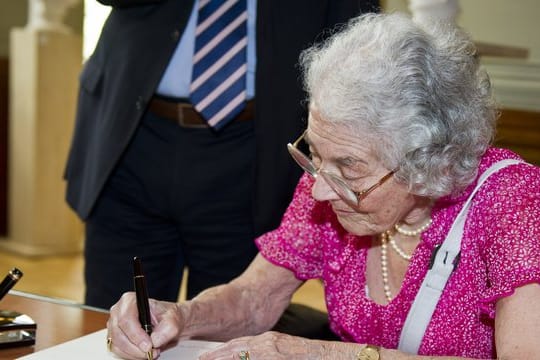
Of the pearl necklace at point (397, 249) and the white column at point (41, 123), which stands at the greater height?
the pearl necklace at point (397, 249)

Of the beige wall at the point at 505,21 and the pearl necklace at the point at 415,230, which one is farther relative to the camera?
the beige wall at the point at 505,21

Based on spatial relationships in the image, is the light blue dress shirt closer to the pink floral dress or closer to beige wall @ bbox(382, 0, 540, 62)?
the pink floral dress

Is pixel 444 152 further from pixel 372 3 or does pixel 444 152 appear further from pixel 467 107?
pixel 372 3

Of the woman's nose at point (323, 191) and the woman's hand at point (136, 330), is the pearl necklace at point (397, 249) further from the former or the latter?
the woman's hand at point (136, 330)

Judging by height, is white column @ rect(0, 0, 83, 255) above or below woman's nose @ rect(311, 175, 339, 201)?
below

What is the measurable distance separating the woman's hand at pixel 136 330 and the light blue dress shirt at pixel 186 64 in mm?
815

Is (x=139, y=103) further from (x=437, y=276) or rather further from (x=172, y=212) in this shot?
(x=437, y=276)

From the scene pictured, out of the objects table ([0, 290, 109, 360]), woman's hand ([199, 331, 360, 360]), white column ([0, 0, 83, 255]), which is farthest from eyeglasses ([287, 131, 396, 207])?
white column ([0, 0, 83, 255])

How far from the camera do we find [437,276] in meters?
1.95

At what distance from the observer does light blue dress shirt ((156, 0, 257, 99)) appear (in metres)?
2.60

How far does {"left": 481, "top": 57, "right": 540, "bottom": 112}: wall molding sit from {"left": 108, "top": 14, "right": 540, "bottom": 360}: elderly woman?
3.29 m

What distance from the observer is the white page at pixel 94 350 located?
1797 millimetres

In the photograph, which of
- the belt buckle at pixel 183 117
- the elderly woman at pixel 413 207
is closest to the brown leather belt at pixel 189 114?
the belt buckle at pixel 183 117

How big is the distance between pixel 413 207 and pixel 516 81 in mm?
3462
